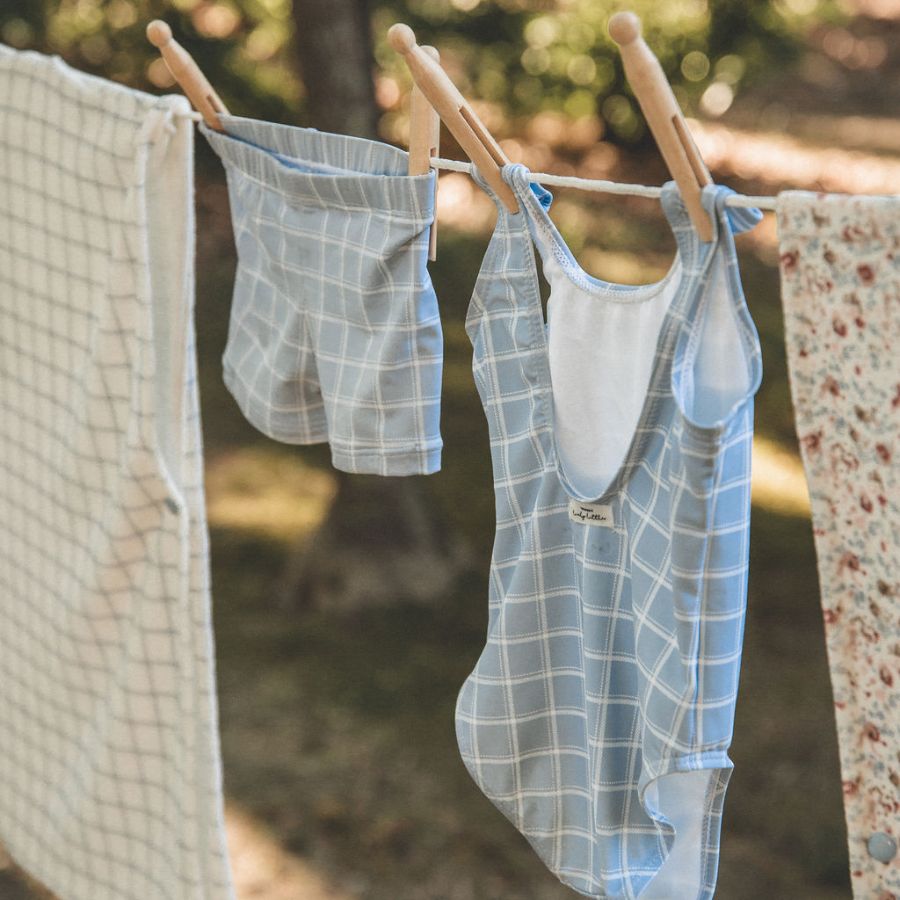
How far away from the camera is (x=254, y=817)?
2223 mm

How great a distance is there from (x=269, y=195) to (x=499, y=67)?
3810mm

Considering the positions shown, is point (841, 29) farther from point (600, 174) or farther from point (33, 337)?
point (33, 337)

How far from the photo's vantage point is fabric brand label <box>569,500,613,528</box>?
97 cm

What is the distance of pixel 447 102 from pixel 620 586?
0.40 meters

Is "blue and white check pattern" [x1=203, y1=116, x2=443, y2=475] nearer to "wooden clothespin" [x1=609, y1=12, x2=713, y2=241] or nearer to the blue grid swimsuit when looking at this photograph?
the blue grid swimsuit

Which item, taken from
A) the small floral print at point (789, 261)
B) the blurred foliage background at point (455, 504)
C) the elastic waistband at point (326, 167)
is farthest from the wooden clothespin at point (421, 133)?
the blurred foliage background at point (455, 504)

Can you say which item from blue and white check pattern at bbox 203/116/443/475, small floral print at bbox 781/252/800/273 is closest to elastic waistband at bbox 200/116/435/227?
blue and white check pattern at bbox 203/116/443/475

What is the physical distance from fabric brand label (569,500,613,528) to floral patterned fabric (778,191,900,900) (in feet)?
0.55

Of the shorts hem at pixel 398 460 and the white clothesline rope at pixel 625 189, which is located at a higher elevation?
the white clothesline rope at pixel 625 189

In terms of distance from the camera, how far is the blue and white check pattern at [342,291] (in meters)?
1.07

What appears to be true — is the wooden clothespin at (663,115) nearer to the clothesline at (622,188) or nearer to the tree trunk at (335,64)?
the clothesline at (622,188)

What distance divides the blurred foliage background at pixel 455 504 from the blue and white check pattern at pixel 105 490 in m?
0.64

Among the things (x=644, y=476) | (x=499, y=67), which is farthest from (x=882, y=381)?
(x=499, y=67)

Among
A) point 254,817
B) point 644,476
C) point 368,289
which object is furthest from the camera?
point 254,817
